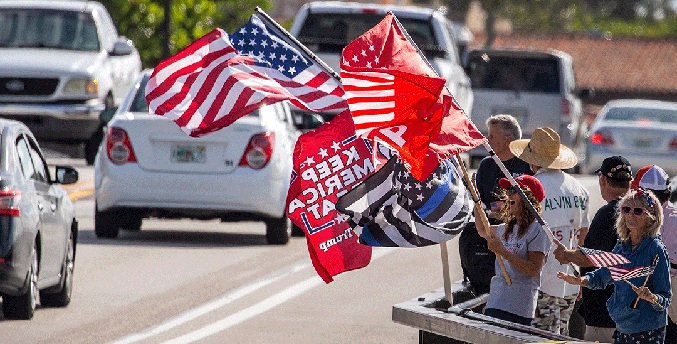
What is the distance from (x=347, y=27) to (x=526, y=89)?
7.27m

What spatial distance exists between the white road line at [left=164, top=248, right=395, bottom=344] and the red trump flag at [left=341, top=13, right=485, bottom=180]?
4.15 meters

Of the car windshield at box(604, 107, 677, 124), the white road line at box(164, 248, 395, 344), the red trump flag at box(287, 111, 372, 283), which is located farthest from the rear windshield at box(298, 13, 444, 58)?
the red trump flag at box(287, 111, 372, 283)

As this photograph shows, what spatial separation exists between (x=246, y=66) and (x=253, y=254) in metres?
7.58

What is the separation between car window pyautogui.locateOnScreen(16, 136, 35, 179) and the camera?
41.4 feet

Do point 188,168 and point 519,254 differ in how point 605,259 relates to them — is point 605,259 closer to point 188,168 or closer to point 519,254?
point 519,254

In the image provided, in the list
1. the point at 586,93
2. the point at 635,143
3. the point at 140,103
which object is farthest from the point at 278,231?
the point at 586,93

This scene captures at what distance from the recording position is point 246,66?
921cm

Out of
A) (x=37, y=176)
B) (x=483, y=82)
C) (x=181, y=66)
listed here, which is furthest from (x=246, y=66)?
(x=483, y=82)

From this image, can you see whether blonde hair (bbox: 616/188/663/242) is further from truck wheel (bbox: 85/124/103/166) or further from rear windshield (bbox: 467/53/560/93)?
rear windshield (bbox: 467/53/560/93)

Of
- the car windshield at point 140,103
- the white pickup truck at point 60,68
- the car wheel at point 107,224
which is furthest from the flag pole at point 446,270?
the white pickup truck at point 60,68

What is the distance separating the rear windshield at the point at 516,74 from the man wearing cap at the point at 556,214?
802 inches

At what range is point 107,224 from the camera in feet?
57.2

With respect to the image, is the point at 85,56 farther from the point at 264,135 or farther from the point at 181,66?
the point at 181,66

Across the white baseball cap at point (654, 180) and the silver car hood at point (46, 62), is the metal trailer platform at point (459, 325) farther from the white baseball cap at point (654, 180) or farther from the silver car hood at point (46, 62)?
the silver car hood at point (46, 62)
